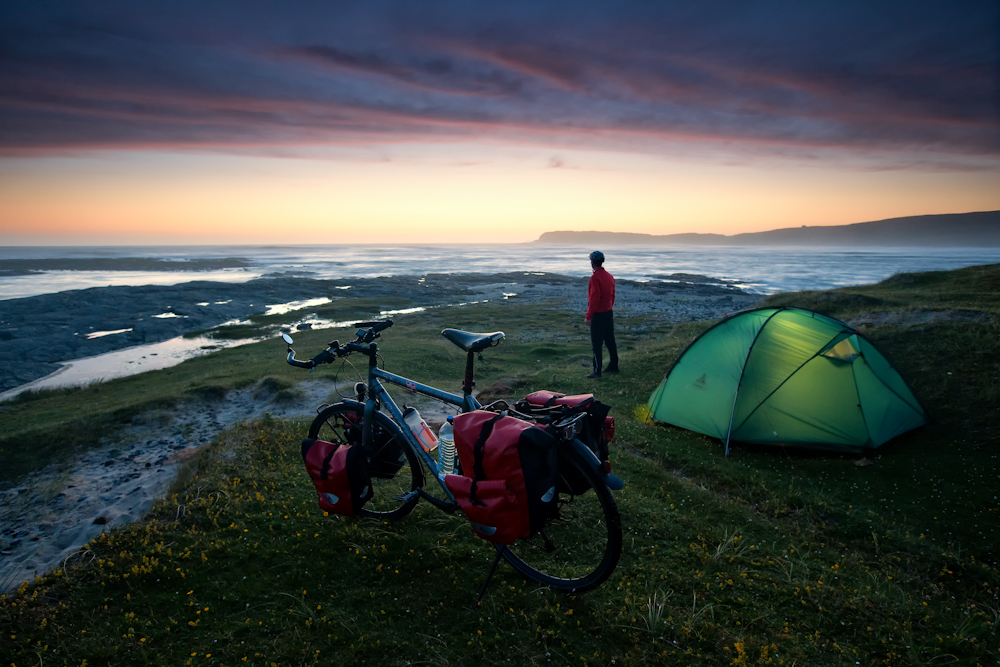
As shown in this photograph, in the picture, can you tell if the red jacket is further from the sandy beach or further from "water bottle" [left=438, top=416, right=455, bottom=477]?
"water bottle" [left=438, top=416, right=455, bottom=477]

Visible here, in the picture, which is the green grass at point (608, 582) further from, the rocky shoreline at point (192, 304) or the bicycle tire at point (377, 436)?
the rocky shoreline at point (192, 304)

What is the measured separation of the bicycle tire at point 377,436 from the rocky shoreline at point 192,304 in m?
21.9

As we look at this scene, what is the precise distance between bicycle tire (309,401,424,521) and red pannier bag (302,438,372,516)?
209mm

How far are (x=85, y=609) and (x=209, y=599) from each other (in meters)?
1.04

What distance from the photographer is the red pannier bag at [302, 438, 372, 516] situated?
5.22 metres

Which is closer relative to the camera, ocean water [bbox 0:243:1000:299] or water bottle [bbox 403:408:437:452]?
water bottle [bbox 403:408:437:452]

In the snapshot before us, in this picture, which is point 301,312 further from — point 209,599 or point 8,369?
point 209,599

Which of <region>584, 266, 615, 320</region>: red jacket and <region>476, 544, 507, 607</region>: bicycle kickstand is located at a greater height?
<region>584, 266, 615, 320</region>: red jacket

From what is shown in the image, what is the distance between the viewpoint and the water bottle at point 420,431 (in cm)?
543

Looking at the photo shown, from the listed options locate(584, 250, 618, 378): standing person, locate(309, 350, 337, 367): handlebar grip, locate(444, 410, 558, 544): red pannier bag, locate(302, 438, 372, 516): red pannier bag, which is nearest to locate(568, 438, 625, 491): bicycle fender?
locate(444, 410, 558, 544): red pannier bag

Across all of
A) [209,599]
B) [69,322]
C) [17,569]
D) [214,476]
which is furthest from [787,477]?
[69,322]

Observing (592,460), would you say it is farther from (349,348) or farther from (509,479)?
(349,348)

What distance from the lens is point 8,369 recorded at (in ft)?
68.5

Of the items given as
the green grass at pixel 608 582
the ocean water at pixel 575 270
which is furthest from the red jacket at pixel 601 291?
the ocean water at pixel 575 270
